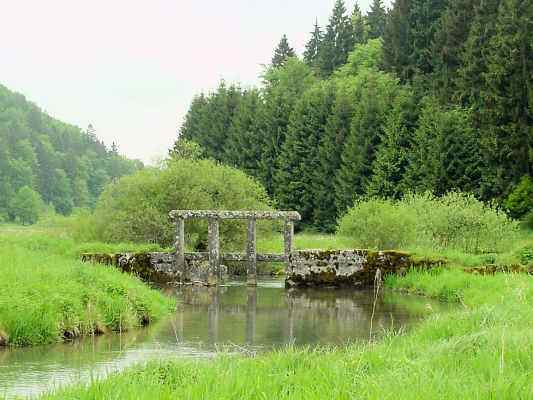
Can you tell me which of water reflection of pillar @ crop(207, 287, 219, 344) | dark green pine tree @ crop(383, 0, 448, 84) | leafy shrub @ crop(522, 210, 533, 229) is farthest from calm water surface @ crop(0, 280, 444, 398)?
dark green pine tree @ crop(383, 0, 448, 84)

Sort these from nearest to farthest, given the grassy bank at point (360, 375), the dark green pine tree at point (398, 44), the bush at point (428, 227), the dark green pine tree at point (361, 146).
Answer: the grassy bank at point (360, 375), the bush at point (428, 227), the dark green pine tree at point (361, 146), the dark green pine tree at point (398, 44)

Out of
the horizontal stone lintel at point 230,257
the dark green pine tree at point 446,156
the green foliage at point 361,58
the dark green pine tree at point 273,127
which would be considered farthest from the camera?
the green foliage at point 361,58

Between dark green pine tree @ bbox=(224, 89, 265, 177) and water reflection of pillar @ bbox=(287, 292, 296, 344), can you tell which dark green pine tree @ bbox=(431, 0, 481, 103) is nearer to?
dark green pine tree @ bbox=(224, 89, 265, 177)

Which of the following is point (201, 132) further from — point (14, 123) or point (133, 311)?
point (14, 123)

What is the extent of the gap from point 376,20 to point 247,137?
27.7 m

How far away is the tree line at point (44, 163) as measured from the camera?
111m

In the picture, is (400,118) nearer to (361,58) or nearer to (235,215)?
(361,58)

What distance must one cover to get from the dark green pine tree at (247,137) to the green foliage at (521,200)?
74.1ft

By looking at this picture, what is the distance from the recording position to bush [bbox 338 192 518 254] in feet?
104

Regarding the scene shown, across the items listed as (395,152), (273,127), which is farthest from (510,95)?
(273,127)

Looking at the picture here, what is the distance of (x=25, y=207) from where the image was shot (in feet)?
352

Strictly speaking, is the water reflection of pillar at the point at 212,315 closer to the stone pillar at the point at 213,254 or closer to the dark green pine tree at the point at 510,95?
the stone pillar at the point at 213,254

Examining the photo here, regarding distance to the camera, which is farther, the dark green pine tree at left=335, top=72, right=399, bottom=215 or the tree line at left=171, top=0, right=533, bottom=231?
the dark green pine tree at left=335, top=72, right=399, bottom=215

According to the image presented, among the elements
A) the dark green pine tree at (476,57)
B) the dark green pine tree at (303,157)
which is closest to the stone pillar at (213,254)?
the dark green pine tree at (476,57)
